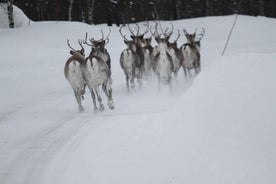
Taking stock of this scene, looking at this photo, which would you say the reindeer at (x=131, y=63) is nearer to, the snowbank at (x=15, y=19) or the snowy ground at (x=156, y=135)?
the snowy ground at (x=156, y=135)

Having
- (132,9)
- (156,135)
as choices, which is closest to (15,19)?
(156,135)

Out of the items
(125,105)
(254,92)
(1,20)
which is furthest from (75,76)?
(1,20)

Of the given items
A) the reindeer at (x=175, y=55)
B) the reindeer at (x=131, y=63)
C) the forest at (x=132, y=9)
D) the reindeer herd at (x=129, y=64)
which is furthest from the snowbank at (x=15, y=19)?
the reindeer at (x=175, y=55)

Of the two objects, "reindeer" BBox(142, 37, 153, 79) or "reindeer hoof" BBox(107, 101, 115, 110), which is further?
"reindeer" BBox(142, 37, 153, 79)

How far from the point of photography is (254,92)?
8297mm

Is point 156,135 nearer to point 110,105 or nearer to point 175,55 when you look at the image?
point 110,105

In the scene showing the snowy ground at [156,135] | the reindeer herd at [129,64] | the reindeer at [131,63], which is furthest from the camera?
the reindeer at [131,63]

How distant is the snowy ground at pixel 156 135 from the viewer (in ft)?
21.8

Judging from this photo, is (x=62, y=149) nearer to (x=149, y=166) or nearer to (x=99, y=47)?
(x=149, y=166)

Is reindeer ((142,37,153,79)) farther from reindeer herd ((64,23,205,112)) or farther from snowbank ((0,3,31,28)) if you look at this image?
snowbank ((0,3,31,28))

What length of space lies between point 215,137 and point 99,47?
707cm

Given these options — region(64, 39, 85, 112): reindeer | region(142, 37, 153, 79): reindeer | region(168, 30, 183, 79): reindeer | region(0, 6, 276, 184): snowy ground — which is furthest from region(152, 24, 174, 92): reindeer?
region(64, 39, 85, 112): reindeer

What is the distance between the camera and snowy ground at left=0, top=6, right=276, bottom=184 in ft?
21.8

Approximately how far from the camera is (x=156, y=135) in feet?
27.6
